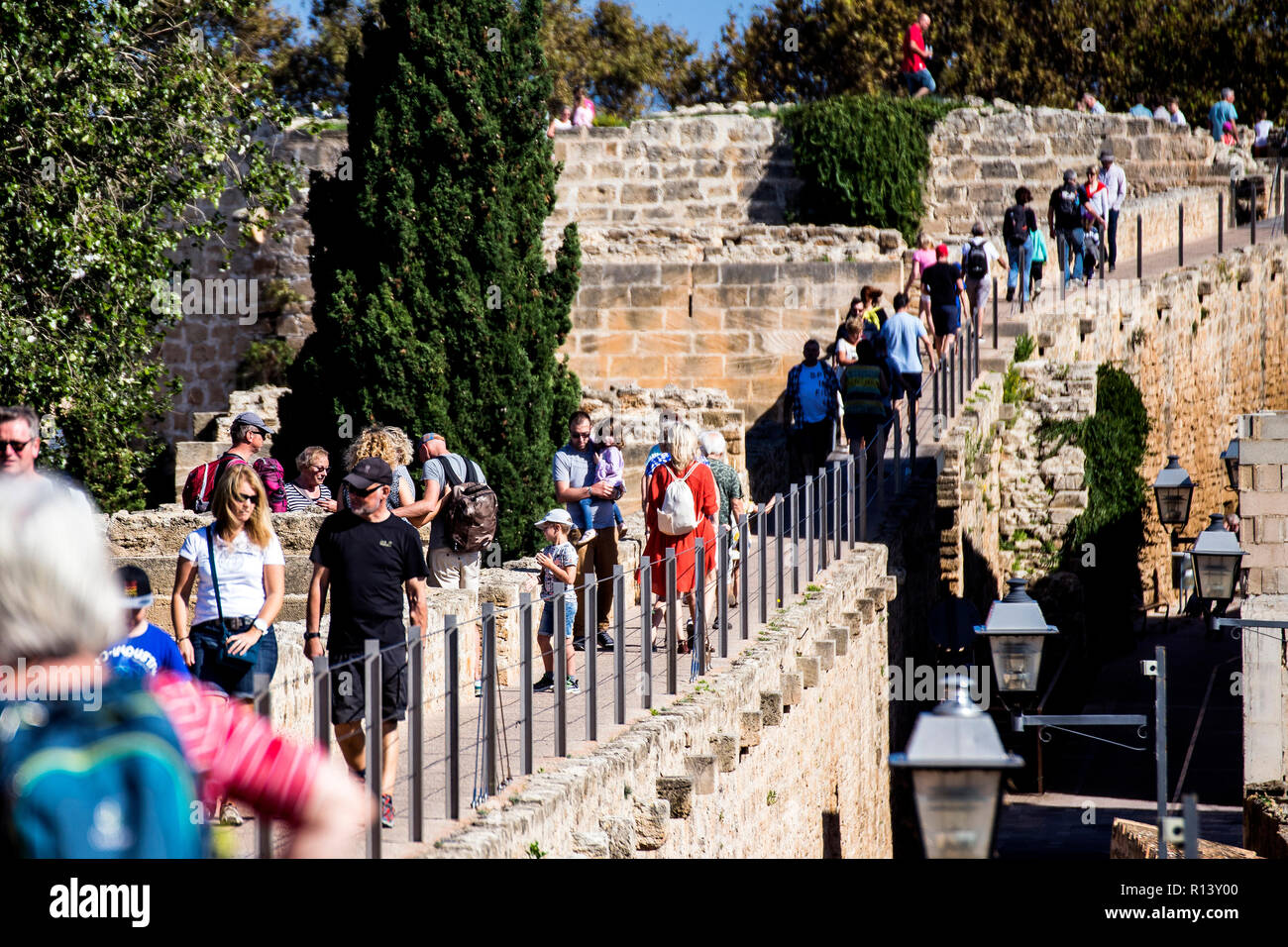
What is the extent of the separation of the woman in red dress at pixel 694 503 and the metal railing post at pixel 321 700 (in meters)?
4.54

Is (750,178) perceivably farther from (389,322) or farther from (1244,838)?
(1244,838)

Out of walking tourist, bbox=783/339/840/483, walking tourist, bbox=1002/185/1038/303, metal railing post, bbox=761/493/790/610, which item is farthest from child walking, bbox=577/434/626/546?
walking tourist, bbox=1002/185/1038/303

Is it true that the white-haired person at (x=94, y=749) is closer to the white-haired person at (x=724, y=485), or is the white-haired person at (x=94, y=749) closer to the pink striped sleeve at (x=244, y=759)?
the pink striped sleeve at (x=244, y=759)

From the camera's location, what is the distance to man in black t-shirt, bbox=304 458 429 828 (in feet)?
21.9

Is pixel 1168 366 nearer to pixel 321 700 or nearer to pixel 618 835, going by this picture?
pixel 618 835

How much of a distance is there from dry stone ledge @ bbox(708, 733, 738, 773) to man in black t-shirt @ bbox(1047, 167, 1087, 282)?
44.6ft

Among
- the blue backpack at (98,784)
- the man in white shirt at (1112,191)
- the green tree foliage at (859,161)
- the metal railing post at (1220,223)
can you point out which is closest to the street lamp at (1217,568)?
the blue backpack at (98,784)

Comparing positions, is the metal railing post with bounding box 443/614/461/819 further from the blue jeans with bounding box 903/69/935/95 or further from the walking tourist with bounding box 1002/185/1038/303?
the blue jeans with bounding box 903/69/935/95

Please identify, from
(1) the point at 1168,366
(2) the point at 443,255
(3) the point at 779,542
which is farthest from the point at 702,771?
(1) the point at 1168,366

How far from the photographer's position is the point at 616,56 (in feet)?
120

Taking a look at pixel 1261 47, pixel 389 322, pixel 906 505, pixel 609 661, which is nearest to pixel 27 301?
pixel 389 322

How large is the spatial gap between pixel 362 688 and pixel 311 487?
167 inches

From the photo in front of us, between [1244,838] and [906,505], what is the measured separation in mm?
3739
